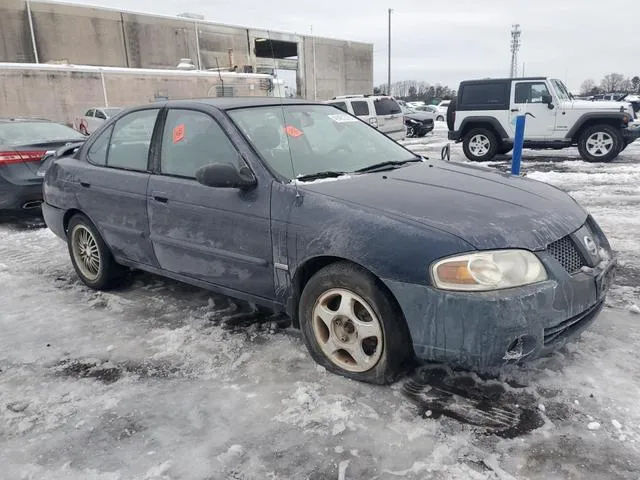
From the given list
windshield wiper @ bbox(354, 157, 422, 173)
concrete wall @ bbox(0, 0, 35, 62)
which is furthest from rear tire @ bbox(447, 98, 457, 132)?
concrete wall @ bbox(0, 0, 35, 62)

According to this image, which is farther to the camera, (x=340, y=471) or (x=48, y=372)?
(x=48, y=372)

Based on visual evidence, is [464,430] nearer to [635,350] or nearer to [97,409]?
[635,350]

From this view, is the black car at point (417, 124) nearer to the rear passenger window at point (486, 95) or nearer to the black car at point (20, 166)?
the rear passenger window at point (486, 95)

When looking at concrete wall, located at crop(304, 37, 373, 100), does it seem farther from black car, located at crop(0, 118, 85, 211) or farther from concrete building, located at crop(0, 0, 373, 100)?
black car, located at crop(0, 118, 85, 211)

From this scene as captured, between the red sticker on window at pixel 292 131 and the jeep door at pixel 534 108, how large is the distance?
10.2 m

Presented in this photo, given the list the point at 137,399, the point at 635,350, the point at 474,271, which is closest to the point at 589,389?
the point at 635,350

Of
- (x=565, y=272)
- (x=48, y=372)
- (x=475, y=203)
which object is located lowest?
(x=48, y=372)

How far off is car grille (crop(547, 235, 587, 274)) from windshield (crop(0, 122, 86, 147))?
23.3 ft

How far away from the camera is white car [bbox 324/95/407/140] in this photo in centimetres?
1603

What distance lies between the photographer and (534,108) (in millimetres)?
12375

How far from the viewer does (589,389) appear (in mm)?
2777

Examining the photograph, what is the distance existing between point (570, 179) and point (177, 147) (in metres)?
8.17

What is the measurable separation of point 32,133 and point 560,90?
1117 centimetres

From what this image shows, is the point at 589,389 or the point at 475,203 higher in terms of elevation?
the point at 475,203
